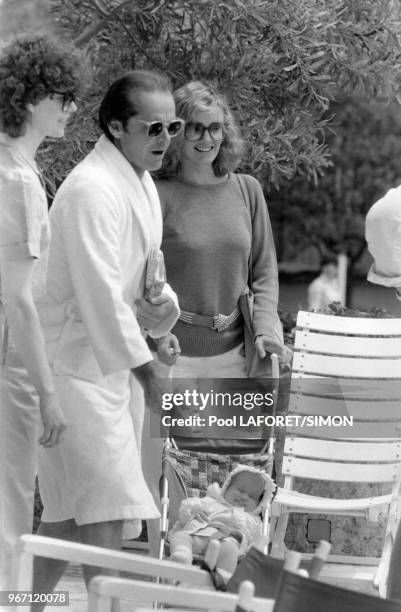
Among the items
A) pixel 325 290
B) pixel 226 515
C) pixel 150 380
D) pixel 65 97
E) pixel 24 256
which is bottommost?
pixel 226 515

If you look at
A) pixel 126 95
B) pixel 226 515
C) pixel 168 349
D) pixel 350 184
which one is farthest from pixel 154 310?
pixel 350 184

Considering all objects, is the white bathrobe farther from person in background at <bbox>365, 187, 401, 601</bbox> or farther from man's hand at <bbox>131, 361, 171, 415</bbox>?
person in background at <bbox>365, 187, 401, 601</bbox>

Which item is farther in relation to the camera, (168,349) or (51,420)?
(168,349)

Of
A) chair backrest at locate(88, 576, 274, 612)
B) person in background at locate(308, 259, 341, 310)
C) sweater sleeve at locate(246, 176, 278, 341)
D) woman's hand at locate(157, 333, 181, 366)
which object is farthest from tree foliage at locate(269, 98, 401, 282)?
chair backrest at locate(88, 576, 274, 612)

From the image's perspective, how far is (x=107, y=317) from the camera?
11.7ft

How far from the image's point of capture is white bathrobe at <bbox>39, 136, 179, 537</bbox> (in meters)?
3.54

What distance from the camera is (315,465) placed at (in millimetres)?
5355

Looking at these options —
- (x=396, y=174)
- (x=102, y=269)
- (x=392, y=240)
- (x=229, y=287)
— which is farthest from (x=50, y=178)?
(x=396, y=174)

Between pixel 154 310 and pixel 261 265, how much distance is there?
1.01m

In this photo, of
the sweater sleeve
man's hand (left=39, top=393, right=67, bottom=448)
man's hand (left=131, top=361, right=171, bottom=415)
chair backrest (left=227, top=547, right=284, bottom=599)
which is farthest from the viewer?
the sweater sleeve

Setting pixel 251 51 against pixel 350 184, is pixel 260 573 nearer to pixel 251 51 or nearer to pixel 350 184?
pixel 251 51

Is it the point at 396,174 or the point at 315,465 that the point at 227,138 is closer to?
the point at 315,465

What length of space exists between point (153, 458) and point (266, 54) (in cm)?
184

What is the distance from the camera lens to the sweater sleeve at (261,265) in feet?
15.4
